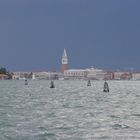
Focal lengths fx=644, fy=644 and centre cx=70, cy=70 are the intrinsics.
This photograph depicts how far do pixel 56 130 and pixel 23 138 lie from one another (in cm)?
391

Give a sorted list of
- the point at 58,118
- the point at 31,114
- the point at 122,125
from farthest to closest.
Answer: the point at 31,114
the point at 58,118
the point at 122,125

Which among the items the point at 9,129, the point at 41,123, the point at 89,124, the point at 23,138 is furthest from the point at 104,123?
the point at 23,138

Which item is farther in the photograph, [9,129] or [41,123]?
[41,123]

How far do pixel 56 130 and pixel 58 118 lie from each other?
8344mm

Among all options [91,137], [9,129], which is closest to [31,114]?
[9,129]

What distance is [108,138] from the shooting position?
31.4 meters

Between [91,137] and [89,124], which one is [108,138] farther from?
[89,124]

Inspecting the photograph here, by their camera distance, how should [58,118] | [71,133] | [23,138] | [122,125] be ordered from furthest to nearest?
[58,118], [122,125], [71,133], [23,138]

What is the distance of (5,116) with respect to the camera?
147 feet

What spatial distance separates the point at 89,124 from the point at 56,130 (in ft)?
13.1

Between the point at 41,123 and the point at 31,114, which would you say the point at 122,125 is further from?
the point at 31,114

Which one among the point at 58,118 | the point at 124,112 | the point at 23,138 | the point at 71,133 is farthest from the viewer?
the point at 124,112

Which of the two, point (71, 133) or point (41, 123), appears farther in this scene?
point (41, 123)

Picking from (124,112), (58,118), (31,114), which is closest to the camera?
(58,118)
